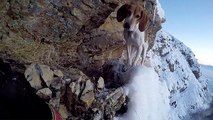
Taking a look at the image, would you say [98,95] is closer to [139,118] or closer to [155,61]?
[139,118]

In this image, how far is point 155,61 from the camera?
11.4 m

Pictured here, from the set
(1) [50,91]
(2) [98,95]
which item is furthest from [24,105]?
(2) [98,95]

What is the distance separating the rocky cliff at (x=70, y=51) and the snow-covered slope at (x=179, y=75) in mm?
4509

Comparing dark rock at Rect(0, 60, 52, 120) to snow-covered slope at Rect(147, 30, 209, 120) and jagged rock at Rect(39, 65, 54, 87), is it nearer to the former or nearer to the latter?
jagged rock at Rect(39, 65, 54, 87)

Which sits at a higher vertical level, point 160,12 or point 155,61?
point 160,12

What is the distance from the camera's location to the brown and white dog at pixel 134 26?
5.67m

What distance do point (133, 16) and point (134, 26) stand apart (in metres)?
0.26

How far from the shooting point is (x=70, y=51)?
644 centimetres

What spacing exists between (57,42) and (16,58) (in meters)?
1.06

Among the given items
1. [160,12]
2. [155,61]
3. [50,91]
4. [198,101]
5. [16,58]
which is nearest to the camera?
[50,91]

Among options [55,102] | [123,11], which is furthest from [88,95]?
[123,11]

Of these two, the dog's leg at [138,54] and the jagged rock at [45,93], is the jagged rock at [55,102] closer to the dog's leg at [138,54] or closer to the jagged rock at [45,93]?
the jagged rock at [45,93]

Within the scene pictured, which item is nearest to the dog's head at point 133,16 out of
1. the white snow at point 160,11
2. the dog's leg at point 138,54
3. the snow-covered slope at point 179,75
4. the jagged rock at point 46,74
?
the dog's leg at point 138,54

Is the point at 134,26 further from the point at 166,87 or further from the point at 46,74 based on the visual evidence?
the point at 166,87
